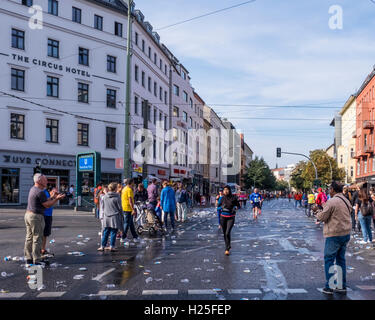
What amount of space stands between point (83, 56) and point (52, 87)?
152 inches

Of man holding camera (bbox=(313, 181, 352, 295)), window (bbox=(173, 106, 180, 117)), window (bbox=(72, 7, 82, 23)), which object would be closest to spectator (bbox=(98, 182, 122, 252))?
man holding camera (bbox=(313, 181, 352, 295))

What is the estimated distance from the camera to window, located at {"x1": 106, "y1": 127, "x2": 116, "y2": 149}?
116ft

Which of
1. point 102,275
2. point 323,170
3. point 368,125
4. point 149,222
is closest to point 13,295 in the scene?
point 102,275

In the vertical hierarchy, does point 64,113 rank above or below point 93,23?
below

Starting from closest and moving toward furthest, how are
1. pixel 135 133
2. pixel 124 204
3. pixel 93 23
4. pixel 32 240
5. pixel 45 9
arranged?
pixel 32 240 → pixel 124 204 → pixel 45 9 → pixel 93 23 → pixel 135 133

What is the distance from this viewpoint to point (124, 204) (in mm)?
12500

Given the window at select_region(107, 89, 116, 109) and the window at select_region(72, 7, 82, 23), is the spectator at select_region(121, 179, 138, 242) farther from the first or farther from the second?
the window at select_region(72, 7, 82, 23)

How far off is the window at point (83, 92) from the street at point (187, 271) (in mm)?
21809

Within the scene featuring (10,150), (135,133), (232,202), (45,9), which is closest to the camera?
(232,202)

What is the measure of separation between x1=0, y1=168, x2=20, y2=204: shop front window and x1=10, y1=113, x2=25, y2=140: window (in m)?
2.37

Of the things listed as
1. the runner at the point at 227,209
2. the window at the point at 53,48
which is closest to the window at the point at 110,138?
the window at the point at 53,48
